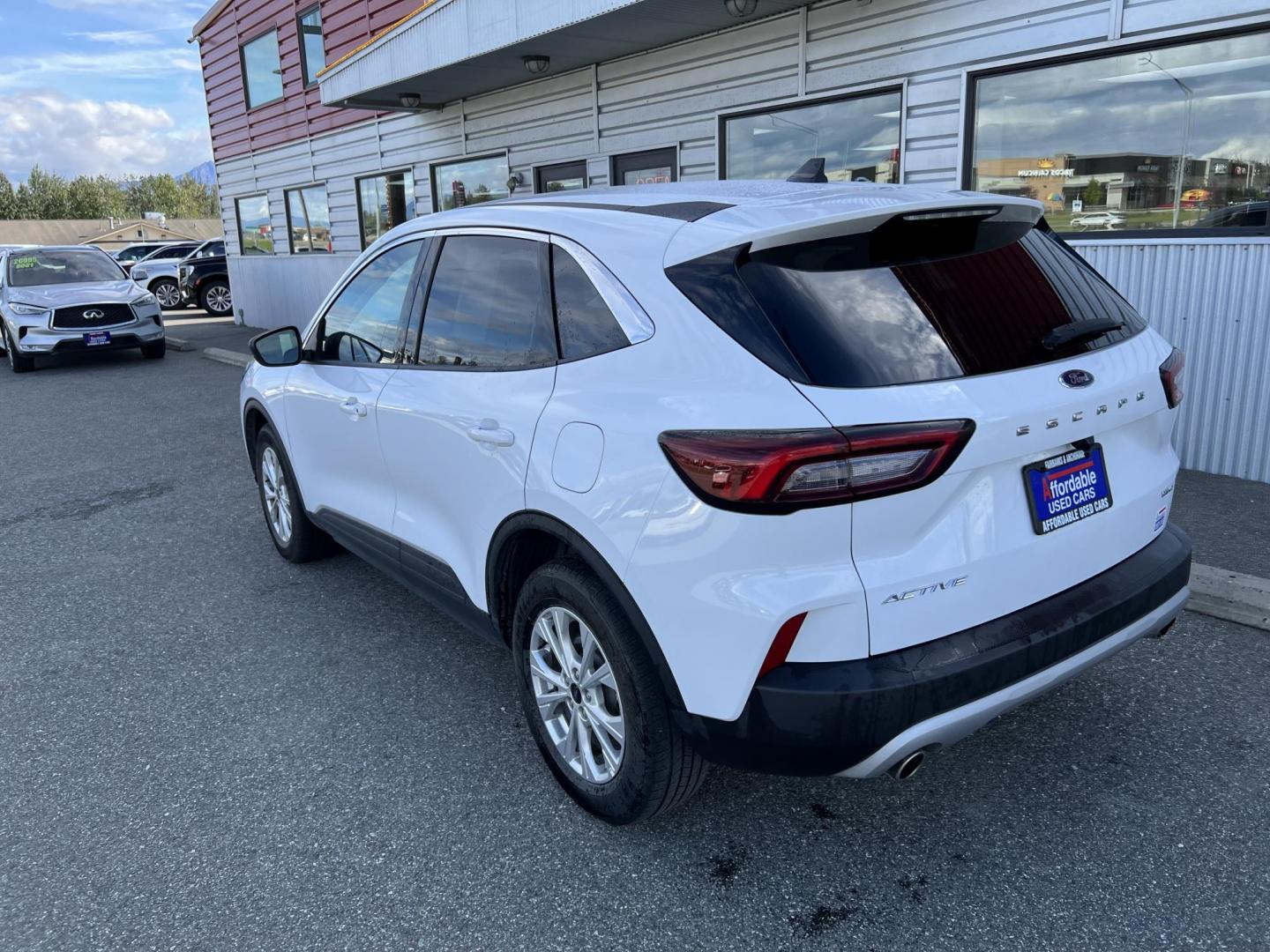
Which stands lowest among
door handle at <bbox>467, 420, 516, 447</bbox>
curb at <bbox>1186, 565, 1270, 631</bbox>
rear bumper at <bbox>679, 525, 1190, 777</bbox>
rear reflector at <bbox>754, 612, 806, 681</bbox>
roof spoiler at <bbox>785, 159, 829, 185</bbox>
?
curb at <bbox>1186, 565, 1270, 631</bbox>

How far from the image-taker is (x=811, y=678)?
7.03 ft

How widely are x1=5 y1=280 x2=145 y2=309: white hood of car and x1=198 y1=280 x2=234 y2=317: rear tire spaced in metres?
9.09

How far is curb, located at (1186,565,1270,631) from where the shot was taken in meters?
3.97

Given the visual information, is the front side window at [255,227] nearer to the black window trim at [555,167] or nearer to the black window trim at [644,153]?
the black window trim at [555,167]

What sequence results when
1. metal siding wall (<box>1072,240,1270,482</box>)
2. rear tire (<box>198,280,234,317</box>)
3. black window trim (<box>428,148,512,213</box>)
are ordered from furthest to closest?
rear tire (<box>198,280,234,317</box>) → black window trim (<box>428,148,512,213</box>) → metal siding wall (<box>1072,240,1270,482</box>)

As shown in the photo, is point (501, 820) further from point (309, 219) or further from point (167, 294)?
point (167, 294)

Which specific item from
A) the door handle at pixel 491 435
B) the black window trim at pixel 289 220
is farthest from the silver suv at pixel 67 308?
the door handle at pixel 491 435

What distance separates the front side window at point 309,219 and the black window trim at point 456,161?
3667 millimetres

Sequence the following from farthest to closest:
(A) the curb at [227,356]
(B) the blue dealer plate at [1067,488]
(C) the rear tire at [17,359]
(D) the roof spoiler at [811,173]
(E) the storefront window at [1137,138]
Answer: (C) the rear tire at [17,359] < (A) the curb at [227,356] < (E) the storefront window at [1137,138] < (D) the roof spoiler at [811,173] < (B) the blue dealer plate at [1067,488]

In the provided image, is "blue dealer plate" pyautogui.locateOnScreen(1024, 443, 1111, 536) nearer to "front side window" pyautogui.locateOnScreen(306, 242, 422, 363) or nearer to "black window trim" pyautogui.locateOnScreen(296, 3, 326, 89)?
"front side window" pyautogui.locateOnScreen(306, 242, 422, 363)

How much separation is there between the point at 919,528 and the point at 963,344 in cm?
48

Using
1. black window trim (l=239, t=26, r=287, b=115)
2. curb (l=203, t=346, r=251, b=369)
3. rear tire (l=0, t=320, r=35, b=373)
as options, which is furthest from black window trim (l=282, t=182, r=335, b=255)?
rear tire (l=0, t=320, r=35, b=373)

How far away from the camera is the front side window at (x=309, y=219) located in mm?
16281

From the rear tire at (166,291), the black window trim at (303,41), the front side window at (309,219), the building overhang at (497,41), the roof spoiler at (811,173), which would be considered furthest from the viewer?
the rear tire at (166,291)
